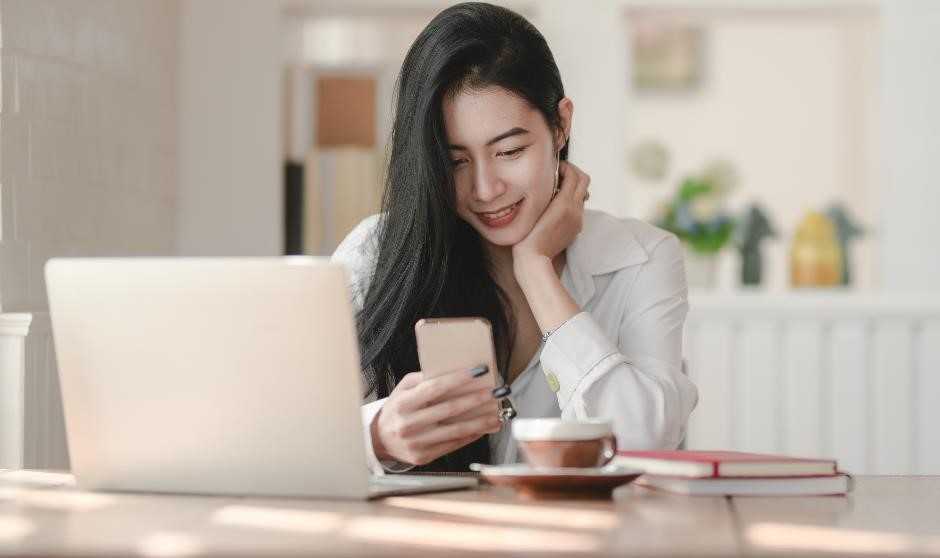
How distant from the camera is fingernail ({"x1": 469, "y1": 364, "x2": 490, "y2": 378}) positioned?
131cm

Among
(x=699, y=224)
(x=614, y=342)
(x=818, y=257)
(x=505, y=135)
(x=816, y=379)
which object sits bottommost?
(x=816, y=379)

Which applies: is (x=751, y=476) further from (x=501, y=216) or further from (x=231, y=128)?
(x=231, y=128)

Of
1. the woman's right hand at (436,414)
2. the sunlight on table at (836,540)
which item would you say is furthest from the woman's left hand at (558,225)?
the sunlight on table at (836,540)

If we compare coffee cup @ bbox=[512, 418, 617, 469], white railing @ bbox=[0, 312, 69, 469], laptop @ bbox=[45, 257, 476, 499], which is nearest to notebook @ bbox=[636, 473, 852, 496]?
coffee cup @ bbox=[512, 418, 617, 469]

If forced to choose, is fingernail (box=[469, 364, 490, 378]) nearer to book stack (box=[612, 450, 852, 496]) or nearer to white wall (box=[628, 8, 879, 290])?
book stack (box=[612, 450, 852, 496])

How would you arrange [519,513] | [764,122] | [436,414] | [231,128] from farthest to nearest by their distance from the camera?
[764,122]
[231,128]
[436,414]
[519,513]

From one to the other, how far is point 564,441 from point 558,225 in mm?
766

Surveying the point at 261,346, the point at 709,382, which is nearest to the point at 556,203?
the point at 261,346

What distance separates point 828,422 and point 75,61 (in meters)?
2.26

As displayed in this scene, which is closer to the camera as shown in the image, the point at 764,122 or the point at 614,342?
the point at 614,342

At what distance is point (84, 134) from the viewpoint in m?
2.57

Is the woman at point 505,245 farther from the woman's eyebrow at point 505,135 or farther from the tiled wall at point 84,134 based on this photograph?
the tiled wall at point 84,134

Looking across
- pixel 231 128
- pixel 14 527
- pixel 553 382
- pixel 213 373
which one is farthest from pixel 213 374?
pixel 231 128

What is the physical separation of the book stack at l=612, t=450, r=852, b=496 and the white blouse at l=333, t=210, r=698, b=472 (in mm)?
355
